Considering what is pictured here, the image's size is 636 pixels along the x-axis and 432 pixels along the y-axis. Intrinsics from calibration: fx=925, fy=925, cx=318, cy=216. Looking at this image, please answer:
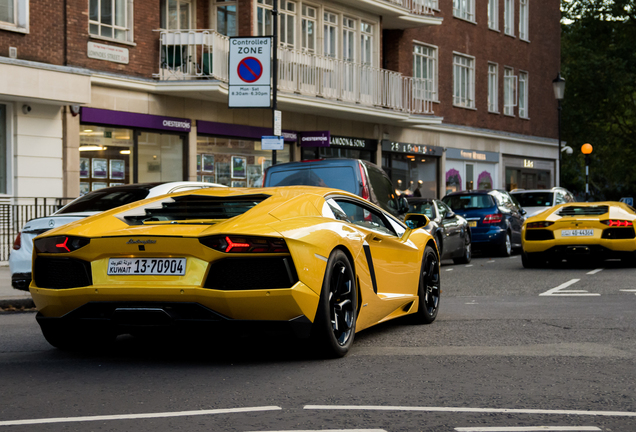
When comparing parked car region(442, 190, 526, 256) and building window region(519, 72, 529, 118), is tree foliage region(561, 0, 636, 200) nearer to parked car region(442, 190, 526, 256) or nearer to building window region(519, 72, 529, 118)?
building window region(519, 72, 529, 118)

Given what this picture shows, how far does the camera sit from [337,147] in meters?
29.0

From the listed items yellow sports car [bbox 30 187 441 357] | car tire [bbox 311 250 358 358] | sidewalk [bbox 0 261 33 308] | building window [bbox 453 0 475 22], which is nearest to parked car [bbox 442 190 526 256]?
sidewalk [bbox 0 261 33 308]

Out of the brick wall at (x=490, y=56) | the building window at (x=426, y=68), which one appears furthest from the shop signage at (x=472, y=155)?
the building window at (x=426, y=68)

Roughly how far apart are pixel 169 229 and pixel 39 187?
14130mm

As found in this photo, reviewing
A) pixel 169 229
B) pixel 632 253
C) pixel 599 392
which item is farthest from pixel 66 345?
pixel 632 253

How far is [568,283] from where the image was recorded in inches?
526

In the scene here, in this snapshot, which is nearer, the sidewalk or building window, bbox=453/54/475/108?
the sidewalk

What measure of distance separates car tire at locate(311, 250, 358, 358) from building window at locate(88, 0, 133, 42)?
15.6 metres

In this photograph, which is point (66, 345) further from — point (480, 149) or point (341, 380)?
point (480, 149)

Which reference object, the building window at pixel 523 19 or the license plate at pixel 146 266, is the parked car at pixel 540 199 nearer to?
the building window at pixel 523 19

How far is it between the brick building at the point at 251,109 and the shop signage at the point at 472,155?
0.26 feet

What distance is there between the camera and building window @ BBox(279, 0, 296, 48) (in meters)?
25.7

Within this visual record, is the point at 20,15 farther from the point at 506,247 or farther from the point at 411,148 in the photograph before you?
the point at 411,148

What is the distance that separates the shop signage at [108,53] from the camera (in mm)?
20594
